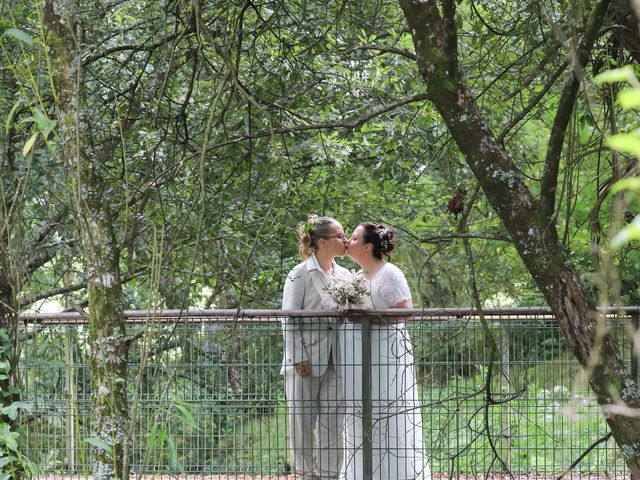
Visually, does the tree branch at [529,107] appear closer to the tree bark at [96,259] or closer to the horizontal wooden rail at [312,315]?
the tree bark at [96,259]

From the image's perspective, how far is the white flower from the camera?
19.6 ft

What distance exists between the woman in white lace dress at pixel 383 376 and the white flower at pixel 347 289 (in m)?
0.12

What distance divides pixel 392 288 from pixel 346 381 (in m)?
0.69

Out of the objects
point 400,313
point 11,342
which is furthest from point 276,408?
point 11,342

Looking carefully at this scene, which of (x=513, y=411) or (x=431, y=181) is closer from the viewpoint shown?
(x=513, y=411)

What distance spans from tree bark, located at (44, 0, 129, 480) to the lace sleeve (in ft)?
9.94

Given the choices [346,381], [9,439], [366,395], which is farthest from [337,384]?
[9,439]

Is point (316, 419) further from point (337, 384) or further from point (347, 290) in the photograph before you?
point (347, 290)

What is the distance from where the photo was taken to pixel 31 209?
299 inches

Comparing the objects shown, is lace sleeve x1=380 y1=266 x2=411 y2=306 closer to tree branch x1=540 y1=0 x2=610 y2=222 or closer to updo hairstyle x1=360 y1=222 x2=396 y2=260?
updo hairstyle x1=360 y1=222 x2=396 y2=260

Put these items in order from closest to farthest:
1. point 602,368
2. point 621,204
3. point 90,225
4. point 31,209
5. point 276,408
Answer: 1. point 621,204
2. point 602,368
3. point 90,225
4. point 276,408
5. point 31,209

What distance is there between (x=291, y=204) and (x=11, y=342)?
7.90 ft

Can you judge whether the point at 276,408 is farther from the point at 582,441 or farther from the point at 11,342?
the point at 11,342

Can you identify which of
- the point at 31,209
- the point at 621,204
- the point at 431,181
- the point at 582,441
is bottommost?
the point at 582,441
